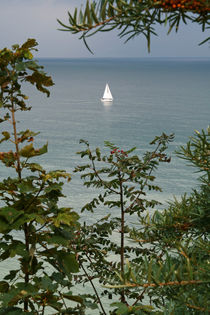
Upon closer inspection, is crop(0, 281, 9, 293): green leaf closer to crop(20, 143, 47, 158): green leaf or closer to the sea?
crop(20, 143, 47, 158): green leaf

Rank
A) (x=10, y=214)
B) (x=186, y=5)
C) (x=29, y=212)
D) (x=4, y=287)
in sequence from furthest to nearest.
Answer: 1. (x=4, y=287)
2. (x=29, y=212)
3. (x=10, y=214)
4. (x=186, y=5)

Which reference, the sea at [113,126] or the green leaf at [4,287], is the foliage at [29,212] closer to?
the green leaf at [4,287]

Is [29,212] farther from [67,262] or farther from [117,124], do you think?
[117,124]

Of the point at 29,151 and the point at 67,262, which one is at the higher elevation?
the point at 29,151

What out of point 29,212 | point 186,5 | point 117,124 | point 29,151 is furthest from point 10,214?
point 117,124

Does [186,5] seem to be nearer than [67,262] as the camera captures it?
Yes

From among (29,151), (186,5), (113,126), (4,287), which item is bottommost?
(113,126)

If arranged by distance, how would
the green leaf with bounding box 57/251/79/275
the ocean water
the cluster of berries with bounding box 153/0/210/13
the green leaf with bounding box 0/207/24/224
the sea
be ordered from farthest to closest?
1. the ocean water
2. the sea
3. the green leaf with bounding box 57/251/79/275
4. the green leaf with bounding box 0/207/24/224
5. the cluster of berries with bounding box 153/0/210/13

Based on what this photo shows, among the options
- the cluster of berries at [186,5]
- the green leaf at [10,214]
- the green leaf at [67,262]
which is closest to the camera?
the cluster of berries at [186,5]

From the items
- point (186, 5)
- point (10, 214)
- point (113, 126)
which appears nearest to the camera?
point (186, 5)

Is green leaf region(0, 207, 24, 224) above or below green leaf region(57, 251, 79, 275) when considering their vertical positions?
Answer: above

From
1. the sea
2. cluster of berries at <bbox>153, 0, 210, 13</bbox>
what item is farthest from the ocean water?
cluster of berries at <bbox>153, 0, 210, 13</bbox>

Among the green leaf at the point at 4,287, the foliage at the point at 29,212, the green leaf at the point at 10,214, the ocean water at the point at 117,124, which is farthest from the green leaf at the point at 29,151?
the ocean water at the point at 117,124

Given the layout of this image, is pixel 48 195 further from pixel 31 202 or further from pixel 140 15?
pixel 140 15
